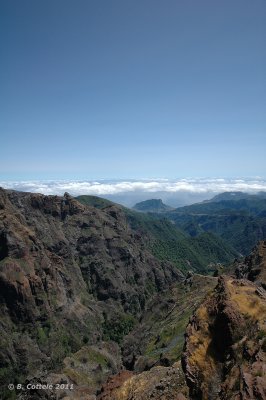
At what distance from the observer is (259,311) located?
47250mm

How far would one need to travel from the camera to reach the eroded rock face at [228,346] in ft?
119

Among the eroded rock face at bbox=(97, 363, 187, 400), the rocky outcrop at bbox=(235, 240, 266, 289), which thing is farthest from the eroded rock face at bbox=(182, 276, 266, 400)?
the rocky outcrop at bbox=(235, 240, 266, 289)

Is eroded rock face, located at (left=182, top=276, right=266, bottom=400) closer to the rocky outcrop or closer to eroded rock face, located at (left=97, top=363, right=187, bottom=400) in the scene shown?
eroded rock face, located at (left=97, top=363, right=187, bottom=400)

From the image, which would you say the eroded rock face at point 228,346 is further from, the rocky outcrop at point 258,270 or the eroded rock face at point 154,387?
the rocky outcrop at point 258,270

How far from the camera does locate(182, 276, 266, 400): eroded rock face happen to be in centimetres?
3628

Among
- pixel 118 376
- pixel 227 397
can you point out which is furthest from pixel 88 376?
pixel 227 397

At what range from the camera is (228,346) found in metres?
46.2

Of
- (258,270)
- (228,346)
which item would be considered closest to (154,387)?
(228,346)

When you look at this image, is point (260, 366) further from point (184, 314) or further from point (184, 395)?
point (184, 314)

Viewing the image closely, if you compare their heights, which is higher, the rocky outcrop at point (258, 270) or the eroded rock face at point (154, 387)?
the eroded rock face at point (154, 387)

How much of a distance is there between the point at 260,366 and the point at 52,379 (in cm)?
9843

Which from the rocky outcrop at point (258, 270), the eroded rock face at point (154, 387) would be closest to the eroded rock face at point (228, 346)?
the eroded rock face at point (154, 387)

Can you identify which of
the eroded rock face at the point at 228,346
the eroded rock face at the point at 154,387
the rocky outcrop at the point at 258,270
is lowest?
the rocky outcrop at the point at 258,270

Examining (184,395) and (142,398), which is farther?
(142,398)
